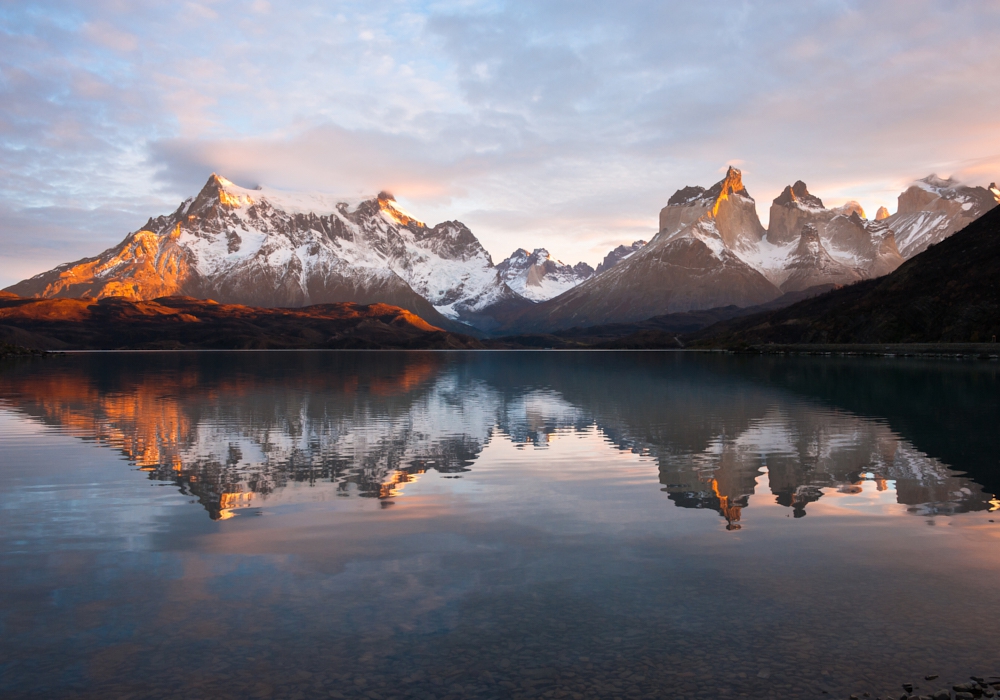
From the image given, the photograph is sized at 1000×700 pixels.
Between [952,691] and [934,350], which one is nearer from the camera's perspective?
[952,691]

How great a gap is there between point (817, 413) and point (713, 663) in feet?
149

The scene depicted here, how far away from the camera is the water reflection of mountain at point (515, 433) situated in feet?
90.3

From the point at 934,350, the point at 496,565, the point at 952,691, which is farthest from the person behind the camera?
the point at 934,350

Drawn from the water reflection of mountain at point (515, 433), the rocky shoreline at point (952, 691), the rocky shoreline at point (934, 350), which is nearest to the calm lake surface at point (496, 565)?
the rocky shoreline at point (952, 691)

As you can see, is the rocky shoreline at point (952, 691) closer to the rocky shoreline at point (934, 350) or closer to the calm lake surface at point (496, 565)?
the calm lake surface at point (496, 565)

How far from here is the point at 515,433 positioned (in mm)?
43875

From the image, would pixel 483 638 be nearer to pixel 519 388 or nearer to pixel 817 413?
pixel 817 413

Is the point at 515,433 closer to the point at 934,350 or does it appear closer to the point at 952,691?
the point at 952,691

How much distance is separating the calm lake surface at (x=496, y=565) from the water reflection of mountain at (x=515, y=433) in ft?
1.13

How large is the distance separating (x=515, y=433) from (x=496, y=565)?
26.3 meters

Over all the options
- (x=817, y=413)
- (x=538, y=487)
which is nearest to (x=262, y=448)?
(x=538, y=487)

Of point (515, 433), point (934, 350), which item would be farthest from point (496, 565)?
point (934, 350)

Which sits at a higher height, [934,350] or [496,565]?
[934,350]

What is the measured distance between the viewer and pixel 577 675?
38.5ft
